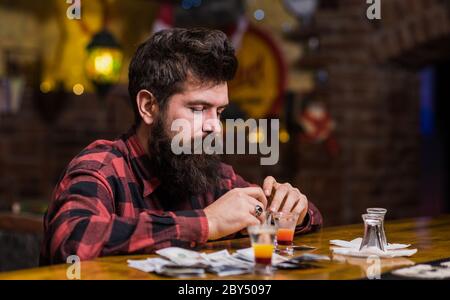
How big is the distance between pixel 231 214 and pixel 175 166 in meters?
0.29

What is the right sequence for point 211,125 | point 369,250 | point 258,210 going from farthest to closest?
point 211,125 < point 258,210 < point 369,250

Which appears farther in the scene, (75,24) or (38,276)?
(75,24)

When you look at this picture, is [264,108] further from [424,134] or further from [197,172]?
[197,172]

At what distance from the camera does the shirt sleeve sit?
1.79 metres

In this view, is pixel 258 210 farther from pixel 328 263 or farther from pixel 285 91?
pixel 285 91

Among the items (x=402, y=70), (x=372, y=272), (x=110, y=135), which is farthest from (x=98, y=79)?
(x=372, y=272)

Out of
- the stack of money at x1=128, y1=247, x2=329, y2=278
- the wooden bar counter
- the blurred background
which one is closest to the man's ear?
the wooden bar counter

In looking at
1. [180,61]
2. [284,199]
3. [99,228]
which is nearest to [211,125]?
[180,61]

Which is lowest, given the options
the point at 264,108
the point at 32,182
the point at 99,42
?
the point at 32,182

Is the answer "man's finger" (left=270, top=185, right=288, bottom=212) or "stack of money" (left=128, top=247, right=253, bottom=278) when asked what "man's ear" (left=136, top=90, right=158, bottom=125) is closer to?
"man's finger" (left=270, top=185, right=288, bottom=212)

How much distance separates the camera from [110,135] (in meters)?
5.54

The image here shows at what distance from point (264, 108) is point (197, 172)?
3236 millimetres

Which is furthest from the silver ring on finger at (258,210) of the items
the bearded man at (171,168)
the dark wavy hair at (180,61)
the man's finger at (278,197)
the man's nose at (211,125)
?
the dark wavy hair at (180,61)

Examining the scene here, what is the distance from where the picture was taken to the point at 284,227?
2.04 m
